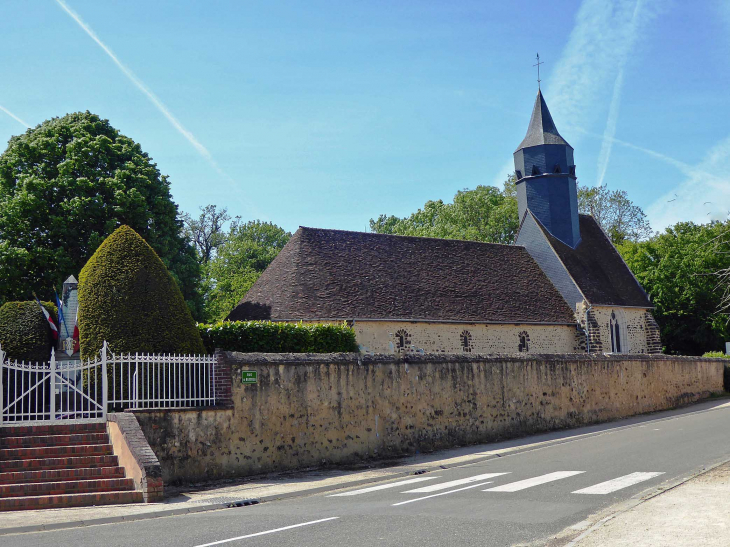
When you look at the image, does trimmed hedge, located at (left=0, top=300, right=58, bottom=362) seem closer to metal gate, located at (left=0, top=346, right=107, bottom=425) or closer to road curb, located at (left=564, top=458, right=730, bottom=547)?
metal gate, located at (left=0, top=346, right=107, bottom=425)

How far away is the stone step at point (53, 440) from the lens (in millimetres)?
12172

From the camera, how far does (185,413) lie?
1348 cm

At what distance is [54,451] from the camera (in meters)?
12.2

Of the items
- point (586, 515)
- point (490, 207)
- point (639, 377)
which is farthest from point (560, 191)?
point (586, 515)

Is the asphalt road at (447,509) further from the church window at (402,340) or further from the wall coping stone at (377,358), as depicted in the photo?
the church window at (402,340)

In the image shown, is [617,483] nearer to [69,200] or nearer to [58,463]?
[58,463]

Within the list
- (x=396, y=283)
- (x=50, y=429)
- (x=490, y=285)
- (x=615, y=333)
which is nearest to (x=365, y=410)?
Result: (x=50, y=429)

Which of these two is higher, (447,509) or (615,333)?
(615,333)

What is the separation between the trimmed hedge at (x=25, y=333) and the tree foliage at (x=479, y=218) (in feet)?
146

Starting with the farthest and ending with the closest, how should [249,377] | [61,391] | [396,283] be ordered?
[396,283] < [249,377] < [61,391]

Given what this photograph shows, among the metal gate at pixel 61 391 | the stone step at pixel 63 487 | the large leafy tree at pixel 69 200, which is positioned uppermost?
the large leafy tree at pixel 69 200

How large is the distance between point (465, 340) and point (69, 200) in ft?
54.3

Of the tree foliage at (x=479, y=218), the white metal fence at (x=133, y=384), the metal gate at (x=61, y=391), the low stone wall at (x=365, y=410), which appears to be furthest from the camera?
the tree foliage at (x=479, y=218)

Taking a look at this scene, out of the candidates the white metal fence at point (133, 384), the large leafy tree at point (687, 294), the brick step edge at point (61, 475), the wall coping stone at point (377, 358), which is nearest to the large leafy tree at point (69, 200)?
the white metal fence at point (133, 384)
